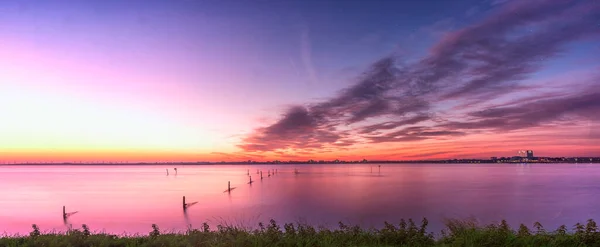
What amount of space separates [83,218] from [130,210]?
25.4 ft

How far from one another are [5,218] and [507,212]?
2393 inches

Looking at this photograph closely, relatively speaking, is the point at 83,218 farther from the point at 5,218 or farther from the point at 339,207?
the point at 339,207

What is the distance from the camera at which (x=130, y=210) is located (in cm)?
5678

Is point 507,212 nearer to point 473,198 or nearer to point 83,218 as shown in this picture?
point 473,198

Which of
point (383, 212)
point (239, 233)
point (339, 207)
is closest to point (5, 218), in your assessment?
point (339, 207)

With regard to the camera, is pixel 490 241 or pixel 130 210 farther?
pixel 130 210

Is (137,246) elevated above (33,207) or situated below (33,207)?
above

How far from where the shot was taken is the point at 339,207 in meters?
54.5

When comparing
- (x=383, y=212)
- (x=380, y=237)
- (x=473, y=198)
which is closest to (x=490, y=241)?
(x=380, y=237)

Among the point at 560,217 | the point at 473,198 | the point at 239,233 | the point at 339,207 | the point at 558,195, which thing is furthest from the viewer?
the point at 558,195

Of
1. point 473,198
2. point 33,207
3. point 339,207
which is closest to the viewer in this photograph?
point 339,207

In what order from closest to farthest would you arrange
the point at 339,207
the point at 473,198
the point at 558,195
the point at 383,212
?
the point at 383,212
the point at 339,207
the point at 473,198
the point at 558,195

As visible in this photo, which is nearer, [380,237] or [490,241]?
[490,241]

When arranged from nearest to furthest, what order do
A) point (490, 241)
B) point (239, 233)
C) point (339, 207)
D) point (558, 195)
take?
point (490, 241) < point (239, 233) < point (339, 207) < point (558, 195)
